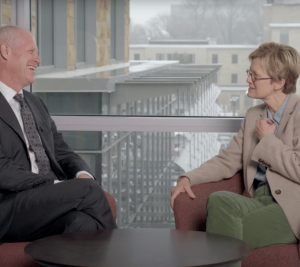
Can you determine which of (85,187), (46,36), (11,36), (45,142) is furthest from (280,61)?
(46,36)

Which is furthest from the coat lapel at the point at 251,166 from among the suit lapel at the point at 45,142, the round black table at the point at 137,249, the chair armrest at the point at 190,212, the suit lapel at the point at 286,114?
the suit lapel at the point at 45,142

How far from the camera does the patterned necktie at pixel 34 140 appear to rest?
2.97m

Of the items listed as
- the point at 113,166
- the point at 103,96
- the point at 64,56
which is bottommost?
the point at 113,166

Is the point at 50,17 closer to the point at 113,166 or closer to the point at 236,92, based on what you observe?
the point at 113,166

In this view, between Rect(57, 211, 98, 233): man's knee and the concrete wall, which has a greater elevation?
the concrete wall

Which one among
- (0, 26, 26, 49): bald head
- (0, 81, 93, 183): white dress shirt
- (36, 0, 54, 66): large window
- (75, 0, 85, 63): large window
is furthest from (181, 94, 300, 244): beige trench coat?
(36, 0, 54, 66): large window

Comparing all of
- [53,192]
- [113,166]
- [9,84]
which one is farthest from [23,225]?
[113,166]

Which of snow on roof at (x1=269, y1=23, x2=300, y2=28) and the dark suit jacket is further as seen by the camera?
snow on roof at (x1=269, y1=23, x2=300, y2=28)

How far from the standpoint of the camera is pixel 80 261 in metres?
1.94

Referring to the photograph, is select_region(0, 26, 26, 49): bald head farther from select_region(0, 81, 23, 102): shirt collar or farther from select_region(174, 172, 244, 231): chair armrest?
select_region(174, 172, 244, 231): chair armrest

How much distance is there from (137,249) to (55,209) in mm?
681

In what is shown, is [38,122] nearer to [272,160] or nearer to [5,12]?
[272,160]

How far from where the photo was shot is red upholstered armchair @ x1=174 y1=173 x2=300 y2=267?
2.60m

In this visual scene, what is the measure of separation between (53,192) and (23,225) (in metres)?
0.21
